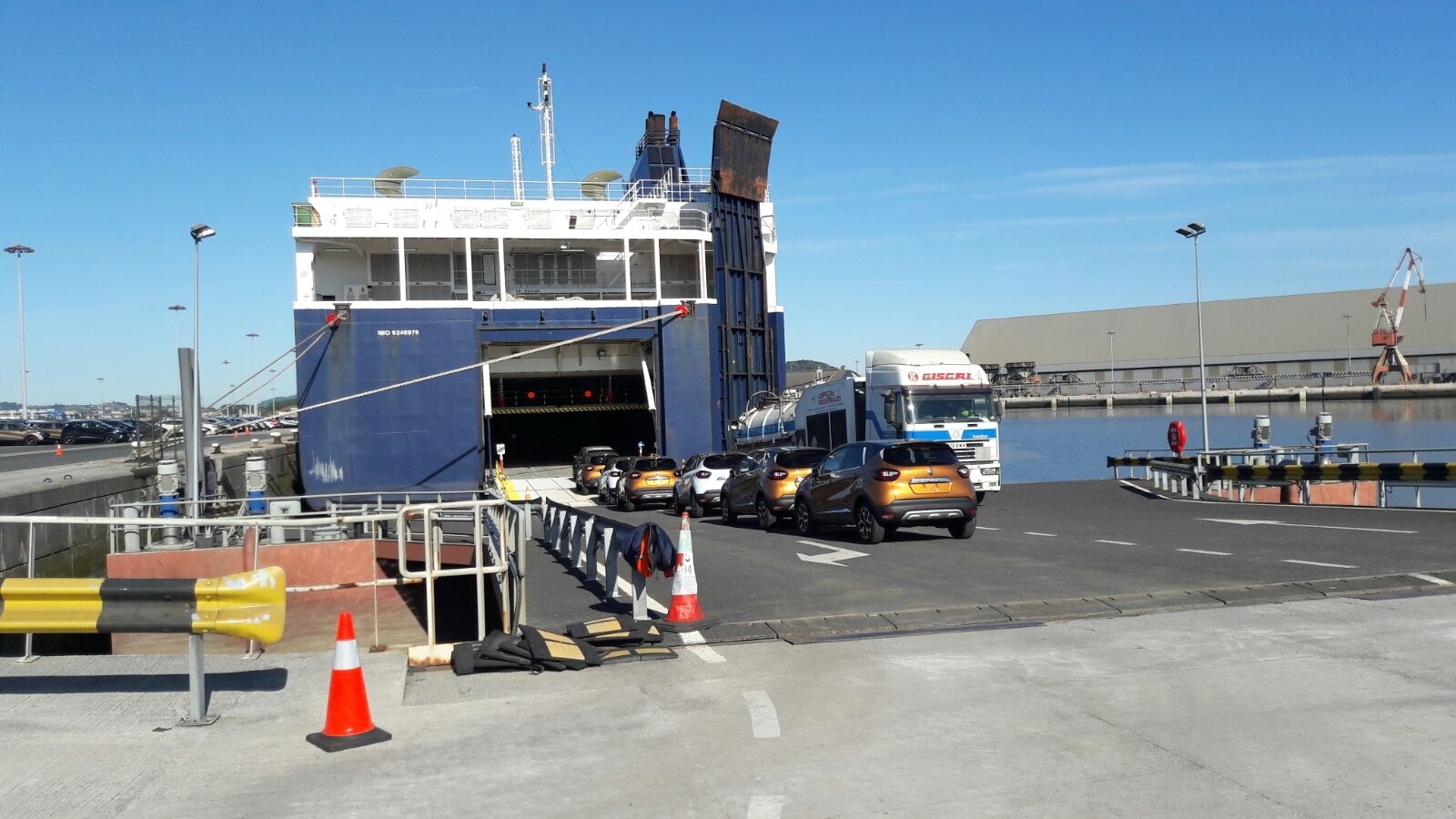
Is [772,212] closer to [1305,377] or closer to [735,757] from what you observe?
[735,757]

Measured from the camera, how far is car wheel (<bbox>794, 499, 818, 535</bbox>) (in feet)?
65.8

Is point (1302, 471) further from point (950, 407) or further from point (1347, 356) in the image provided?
point (1347, 356)

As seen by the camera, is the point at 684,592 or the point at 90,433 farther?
the point at 90,433

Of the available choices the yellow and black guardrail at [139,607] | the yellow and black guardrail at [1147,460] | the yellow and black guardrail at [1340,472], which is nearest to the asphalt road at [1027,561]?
the yellow and black guardrail at [1340,472]

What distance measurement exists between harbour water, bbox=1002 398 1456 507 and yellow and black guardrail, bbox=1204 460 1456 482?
11.3 feet

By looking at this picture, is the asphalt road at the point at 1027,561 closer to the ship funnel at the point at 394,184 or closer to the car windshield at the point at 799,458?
the car windshield at the point at 799,458

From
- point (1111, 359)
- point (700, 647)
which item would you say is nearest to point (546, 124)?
point (700, 647)

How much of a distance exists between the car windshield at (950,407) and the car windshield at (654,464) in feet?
29.4

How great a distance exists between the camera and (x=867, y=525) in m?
17.7

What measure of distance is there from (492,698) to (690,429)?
28749 mm

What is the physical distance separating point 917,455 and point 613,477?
17.7 metres

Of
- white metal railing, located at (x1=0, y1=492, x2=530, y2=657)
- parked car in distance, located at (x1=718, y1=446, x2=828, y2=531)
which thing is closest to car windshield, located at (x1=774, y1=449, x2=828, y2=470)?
parked car in distance, located at (x1=718, y1=446, x2=828, y2=531)

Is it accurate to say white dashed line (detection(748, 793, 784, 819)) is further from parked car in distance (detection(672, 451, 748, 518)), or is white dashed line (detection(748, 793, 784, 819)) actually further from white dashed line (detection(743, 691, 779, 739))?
parked car in distance (detection(672, 451, 748, 518))

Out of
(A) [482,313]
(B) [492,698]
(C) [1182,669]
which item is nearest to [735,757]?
(B) [492,698]
